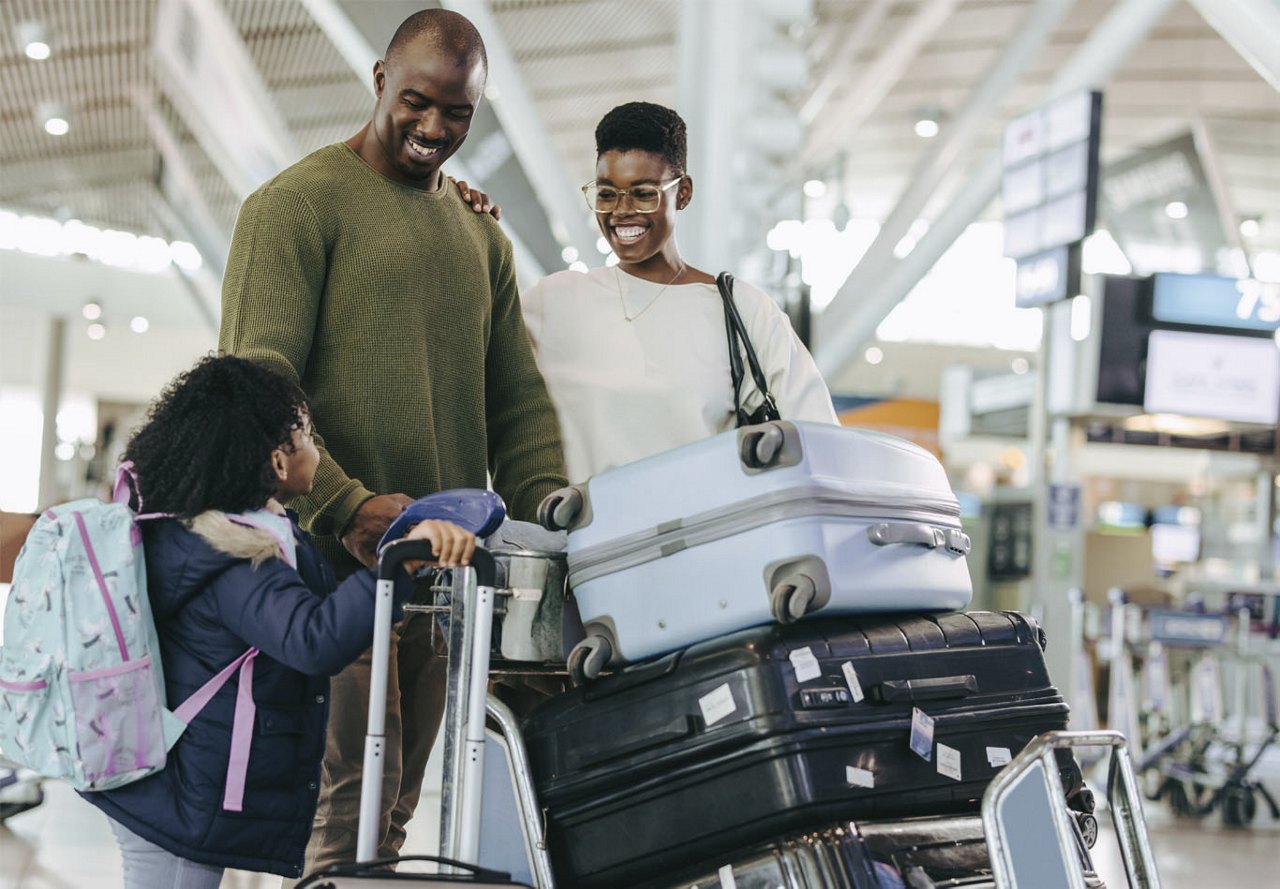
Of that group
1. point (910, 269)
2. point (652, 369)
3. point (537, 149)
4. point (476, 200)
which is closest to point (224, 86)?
point (537, 149)

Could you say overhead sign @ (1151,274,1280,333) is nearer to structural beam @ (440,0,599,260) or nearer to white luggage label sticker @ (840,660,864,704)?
structural beam @ (440,0,599,260)

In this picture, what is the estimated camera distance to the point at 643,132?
8.09 feet

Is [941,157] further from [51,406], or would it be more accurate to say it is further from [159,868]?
[51,406]

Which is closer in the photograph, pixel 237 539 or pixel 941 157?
pixel 237 539

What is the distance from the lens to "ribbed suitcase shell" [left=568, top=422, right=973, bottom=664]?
1.96m

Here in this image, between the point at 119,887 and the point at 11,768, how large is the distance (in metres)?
2.02

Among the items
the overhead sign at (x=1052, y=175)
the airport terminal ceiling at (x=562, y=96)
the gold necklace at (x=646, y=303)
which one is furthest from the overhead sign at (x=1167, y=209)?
the gold necklace at (x=646, y=303)

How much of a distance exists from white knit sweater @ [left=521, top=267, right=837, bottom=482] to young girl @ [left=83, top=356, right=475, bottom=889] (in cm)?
55

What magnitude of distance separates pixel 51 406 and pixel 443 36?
2689 centimetres

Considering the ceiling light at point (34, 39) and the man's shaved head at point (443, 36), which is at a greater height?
the ceiling light at point (34, 39)

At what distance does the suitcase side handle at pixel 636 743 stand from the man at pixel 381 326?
33cm

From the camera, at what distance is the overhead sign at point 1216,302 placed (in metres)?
11.8

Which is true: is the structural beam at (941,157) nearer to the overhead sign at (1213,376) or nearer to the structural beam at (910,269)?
the structural beam at (910,269)

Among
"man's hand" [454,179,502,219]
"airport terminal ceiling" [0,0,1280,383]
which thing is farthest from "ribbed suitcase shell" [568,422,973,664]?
"airport terminal ceiling" [0,0,1280,383]
